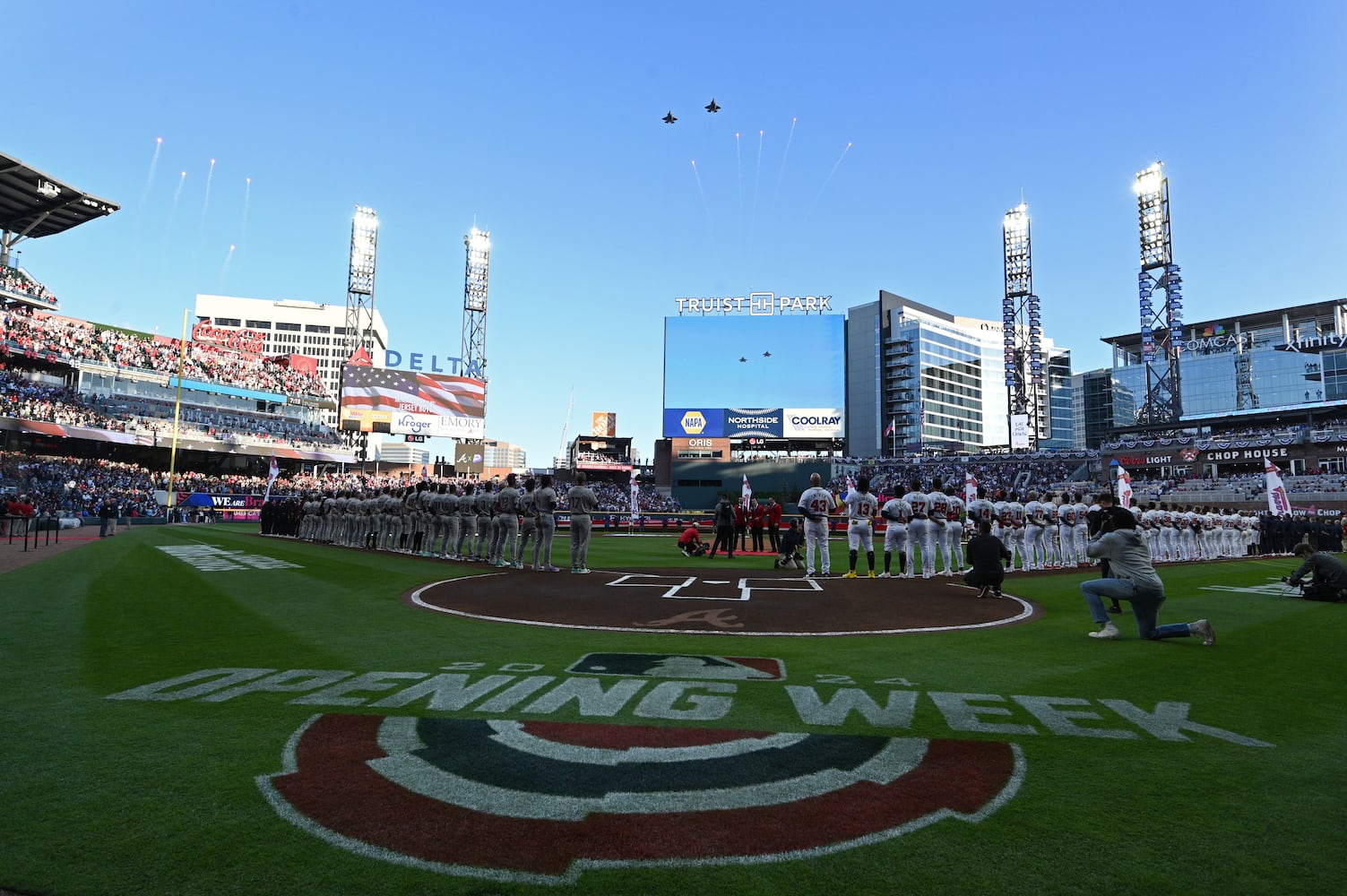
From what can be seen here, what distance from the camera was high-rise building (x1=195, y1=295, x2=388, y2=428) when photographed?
161m

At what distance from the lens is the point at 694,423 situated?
7631 centimetres

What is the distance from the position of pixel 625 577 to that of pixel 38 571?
14024mm

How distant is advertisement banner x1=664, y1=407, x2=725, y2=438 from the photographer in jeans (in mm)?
66843

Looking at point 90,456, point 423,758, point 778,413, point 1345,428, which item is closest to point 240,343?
point 90,456

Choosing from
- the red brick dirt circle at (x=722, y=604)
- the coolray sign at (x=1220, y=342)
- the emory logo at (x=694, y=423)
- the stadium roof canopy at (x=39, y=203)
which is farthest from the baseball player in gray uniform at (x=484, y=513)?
the coolray sign at (x=1220, y=342)

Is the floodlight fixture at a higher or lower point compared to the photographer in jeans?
higher

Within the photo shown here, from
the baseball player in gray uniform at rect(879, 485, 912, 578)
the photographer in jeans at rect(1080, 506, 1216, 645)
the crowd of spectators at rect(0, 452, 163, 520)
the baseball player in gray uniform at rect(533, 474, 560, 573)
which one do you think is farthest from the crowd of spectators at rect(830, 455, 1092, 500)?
the crowd of spectators at rect(0, 452, 163, 520)

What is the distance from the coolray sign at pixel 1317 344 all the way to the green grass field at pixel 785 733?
96436 millimetres

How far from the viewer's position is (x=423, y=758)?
427cm

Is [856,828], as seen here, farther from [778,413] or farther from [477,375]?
[477,375]

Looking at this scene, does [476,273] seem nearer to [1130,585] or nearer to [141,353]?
[141,353]

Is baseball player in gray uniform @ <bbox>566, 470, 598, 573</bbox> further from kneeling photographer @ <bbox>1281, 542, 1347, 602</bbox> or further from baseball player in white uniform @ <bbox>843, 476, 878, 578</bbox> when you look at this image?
kneeling photographer @ <bbox>1281, 542, 1347, 602</bbox>

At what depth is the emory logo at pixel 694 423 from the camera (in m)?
76.2

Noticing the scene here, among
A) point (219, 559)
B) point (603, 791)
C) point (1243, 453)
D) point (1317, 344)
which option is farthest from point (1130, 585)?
point (1317, 344)
